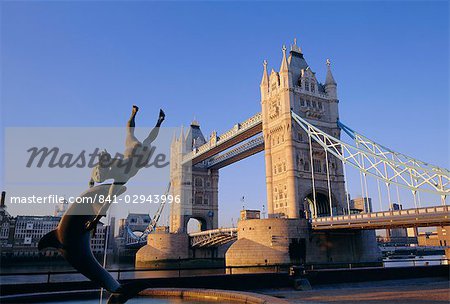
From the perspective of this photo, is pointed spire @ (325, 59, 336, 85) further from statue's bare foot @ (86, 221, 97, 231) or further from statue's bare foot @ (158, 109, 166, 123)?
statue's bare foot @ (86, 221, 97, 231)

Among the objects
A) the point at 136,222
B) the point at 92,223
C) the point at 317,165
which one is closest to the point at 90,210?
the point at 92,223

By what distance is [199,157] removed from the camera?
244ft

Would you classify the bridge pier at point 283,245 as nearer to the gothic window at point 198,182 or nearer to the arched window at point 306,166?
the arched window at point 306,166

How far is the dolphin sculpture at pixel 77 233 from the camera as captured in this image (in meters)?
9.50

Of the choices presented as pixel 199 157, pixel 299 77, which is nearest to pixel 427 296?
pixel 299 77

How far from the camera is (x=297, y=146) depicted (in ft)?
155

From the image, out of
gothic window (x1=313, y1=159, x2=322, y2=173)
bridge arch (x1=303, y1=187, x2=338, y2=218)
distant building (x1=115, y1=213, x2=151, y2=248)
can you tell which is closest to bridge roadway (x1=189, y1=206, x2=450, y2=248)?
bridge arch (x1=303, y1=187, x2=338, y2=218)

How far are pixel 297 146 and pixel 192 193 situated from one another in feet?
117

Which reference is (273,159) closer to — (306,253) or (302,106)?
(302,106)

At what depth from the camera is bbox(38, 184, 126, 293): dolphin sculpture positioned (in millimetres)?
9500

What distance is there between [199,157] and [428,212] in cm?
4998

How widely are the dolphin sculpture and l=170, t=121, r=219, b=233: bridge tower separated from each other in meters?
63.6

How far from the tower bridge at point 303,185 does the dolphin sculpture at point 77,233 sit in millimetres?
28559

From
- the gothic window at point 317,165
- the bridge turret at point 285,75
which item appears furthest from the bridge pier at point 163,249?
the bridge turret at point 285,75
